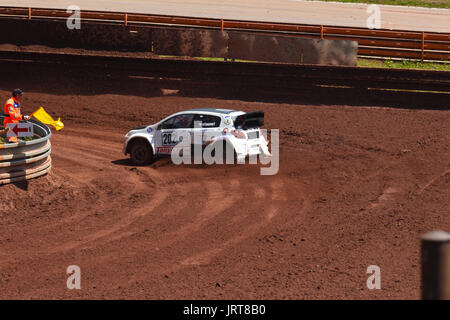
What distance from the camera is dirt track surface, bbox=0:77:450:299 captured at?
10.4 meters

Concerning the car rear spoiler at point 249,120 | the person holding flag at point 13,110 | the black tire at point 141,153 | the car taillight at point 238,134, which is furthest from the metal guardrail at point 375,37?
the person holding flag at point 13,110

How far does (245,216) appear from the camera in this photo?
46.2 feet

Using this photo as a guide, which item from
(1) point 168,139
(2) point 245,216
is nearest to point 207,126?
(1) point 168,139

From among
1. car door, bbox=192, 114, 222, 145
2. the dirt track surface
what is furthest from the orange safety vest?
car door, bbox=192, 114, 222, 145

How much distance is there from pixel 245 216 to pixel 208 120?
15.7 feet

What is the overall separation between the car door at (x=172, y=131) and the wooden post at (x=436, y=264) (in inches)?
596

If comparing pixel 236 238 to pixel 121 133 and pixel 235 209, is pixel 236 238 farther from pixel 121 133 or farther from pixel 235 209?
pixel 121 133

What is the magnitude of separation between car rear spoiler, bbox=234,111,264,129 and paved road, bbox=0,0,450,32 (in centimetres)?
1956

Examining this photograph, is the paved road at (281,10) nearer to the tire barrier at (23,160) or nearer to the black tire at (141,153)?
the black tire at (141,153)

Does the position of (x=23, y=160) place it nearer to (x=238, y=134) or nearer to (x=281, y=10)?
(x=238, y=134)

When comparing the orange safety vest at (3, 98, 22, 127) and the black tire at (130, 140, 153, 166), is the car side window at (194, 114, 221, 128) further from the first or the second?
the orange safety vest at (3, 98, 22, 127)

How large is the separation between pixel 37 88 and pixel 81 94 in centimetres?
185

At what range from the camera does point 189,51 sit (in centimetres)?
2750
